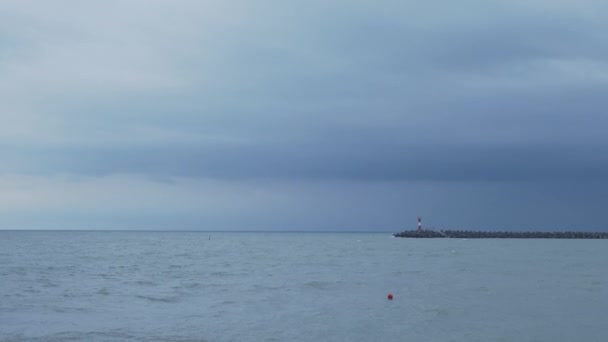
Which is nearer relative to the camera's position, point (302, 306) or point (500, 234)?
point (302, 306)

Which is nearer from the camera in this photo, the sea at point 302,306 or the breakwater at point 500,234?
the sea at point 302,306

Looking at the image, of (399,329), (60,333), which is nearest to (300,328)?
(399,329)

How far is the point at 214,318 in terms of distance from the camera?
23703 mm

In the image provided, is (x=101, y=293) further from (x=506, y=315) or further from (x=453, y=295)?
(x=506, y=315)

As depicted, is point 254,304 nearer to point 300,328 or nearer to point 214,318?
point 214,318

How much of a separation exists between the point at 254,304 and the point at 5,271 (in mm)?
24002

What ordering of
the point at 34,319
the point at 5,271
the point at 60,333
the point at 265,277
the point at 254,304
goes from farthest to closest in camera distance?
the point at 5,271 < the point at 265,277 < the point at 254,304 < the point at 34,319 < the point at 60,333

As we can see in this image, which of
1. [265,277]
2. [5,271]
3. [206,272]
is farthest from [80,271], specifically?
[265,277]

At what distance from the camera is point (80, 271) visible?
45.3 metres

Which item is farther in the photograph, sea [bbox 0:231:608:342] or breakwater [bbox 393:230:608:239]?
breakwater [bbox 393:230:608:239]

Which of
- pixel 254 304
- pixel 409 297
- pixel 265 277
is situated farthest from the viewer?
pixel 265 277

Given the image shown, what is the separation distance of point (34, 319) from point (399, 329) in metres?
12.2

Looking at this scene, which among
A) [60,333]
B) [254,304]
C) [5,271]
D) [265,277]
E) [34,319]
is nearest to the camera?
[60,333]

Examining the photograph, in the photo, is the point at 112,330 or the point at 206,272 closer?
the point at 112,330
